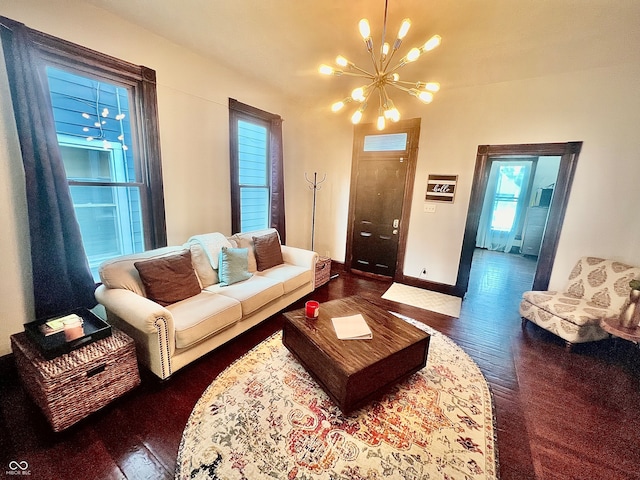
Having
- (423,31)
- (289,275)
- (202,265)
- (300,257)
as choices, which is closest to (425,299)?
(300,257)

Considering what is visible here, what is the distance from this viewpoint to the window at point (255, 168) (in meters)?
3.24

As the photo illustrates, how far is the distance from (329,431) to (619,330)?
2.51 metres

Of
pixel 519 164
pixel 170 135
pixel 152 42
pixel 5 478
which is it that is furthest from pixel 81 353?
pixel 519 164

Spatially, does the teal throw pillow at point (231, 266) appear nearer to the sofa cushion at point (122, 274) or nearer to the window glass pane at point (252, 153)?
the sofa cushion at point (122, 274)

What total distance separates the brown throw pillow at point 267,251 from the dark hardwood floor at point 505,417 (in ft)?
2.40

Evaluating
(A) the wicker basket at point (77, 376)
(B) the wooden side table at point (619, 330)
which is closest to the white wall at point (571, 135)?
(B) the wooden side table at point (619, 330)

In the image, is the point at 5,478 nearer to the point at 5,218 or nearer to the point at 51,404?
the point at 51,404

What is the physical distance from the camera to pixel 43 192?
180cm

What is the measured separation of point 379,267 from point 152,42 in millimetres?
3905

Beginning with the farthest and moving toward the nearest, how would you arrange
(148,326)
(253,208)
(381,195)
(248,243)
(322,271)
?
(381,195) → (253,208) → (322,271) → (248,243) → (148,326)

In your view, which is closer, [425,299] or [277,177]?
[425,299]

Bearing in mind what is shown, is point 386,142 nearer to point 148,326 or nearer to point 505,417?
point 505,417

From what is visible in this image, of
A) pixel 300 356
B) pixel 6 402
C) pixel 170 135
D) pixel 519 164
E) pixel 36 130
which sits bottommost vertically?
pixel 6 402

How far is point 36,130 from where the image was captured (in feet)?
5.66
